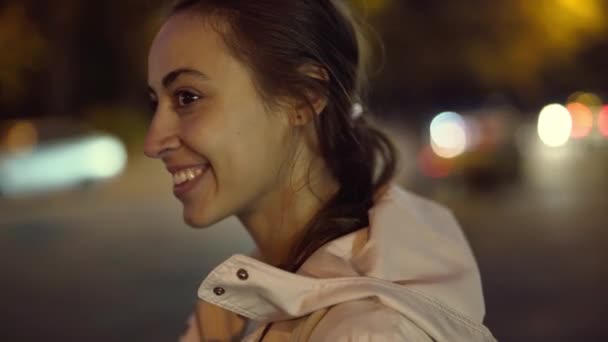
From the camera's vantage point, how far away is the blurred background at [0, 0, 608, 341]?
7102 millimetres

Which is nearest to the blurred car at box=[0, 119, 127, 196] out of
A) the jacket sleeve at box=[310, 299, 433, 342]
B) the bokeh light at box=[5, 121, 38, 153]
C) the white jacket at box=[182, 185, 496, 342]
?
the bokeh light at box=[5, 121, 38, 153]

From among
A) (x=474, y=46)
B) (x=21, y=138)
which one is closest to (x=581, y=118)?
(x=474, y=46)

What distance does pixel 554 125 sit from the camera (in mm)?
17625

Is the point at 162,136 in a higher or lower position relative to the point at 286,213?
higher

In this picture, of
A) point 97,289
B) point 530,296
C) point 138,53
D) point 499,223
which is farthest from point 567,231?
point 138,53

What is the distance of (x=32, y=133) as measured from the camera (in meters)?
16.1

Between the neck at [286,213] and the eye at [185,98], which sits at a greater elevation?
the eye at [185,98]

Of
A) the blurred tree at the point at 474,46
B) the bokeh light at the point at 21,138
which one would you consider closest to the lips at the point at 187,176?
the bokeh light at the point at 21,138

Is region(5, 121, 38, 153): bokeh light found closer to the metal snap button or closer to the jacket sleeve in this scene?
the metal snap button

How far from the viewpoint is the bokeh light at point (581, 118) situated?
17.4 meters

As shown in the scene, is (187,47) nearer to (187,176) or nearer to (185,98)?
(185,98)

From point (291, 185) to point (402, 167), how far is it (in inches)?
49.0

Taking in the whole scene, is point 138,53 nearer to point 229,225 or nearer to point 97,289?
point 229,225

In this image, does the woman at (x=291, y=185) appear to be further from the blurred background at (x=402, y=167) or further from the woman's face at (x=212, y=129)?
the blurred background at (x=402, y=167)
